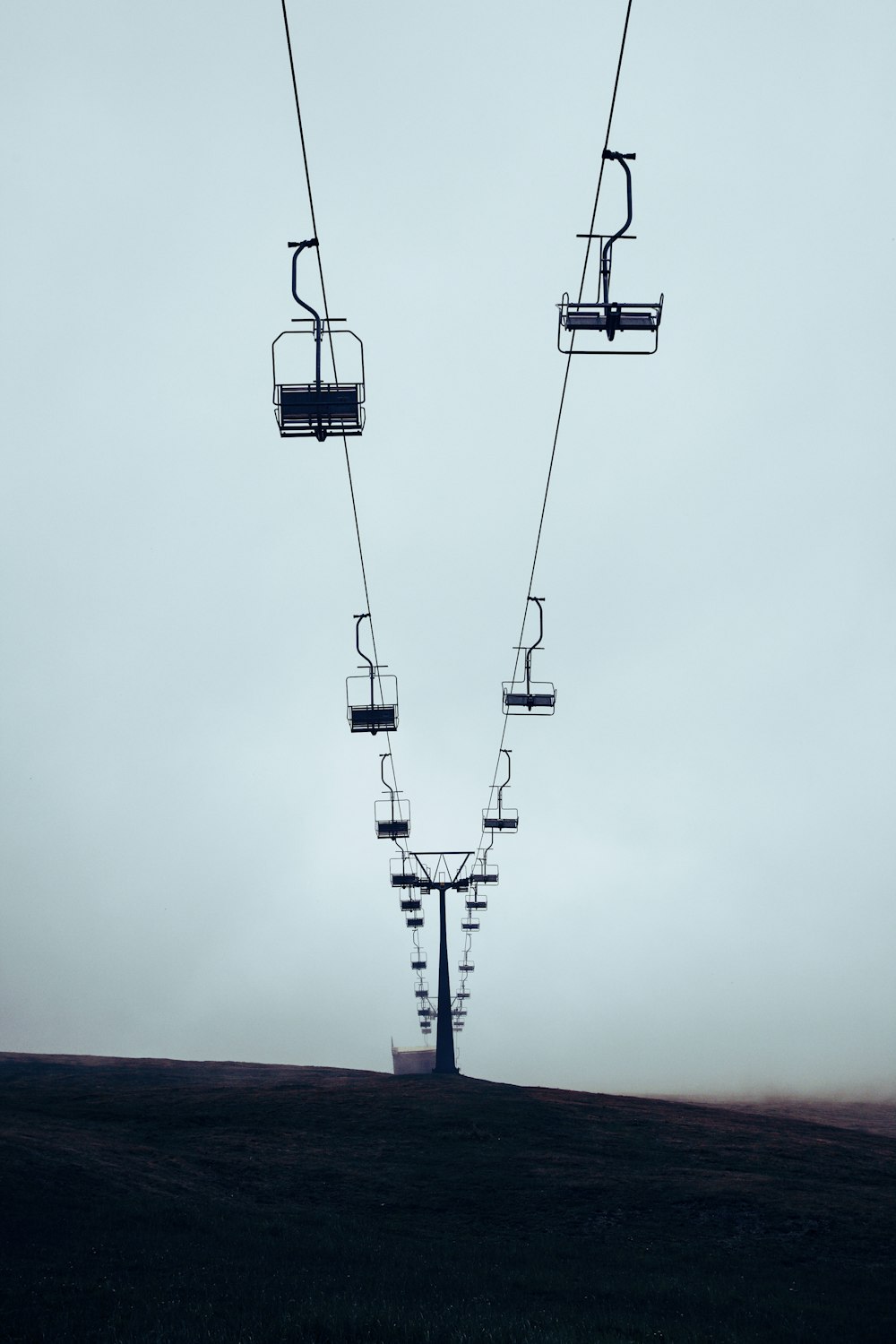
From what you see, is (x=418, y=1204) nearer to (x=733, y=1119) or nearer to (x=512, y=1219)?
(x=512, y=1219)

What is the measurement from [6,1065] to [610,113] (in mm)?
80955

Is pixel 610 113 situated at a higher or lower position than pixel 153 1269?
higher

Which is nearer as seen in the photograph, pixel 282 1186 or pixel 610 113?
pixel 610 113

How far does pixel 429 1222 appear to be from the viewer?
94.1 feet

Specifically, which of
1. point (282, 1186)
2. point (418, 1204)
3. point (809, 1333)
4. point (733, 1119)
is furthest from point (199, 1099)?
point (809, 1333)

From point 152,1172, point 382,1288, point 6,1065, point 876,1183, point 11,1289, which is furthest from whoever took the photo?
point 6,1065

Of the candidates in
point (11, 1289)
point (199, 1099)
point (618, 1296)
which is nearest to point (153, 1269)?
point (11, 1289)

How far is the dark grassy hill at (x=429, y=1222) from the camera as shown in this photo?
18.3 metres

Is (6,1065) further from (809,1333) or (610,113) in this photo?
(610,113)

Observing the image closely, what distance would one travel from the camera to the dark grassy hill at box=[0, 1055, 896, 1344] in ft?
60.0

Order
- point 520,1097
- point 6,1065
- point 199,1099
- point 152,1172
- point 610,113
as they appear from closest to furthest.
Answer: point 610,113, point 152,1172, point 199,1099, point 520,1097, point 6,1065

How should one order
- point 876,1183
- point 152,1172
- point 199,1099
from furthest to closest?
point 199,1099
point 876,1183
point 152,1172

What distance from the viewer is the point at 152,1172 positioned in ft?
104

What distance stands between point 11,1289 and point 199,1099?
31.0 meters
